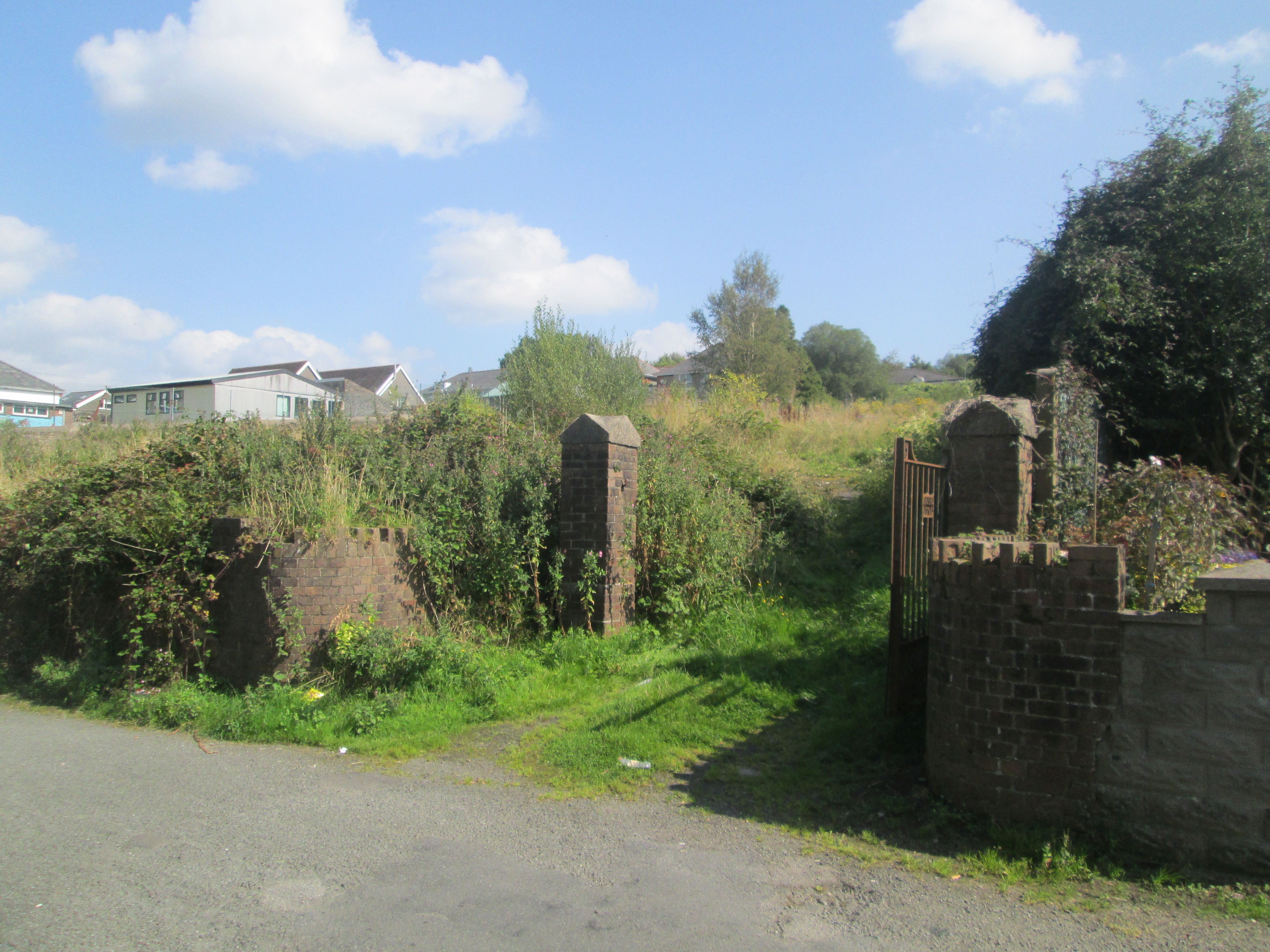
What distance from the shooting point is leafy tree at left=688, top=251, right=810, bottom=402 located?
36844mm

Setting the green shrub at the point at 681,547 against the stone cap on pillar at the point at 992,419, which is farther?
the green shrub at the point at 681,547

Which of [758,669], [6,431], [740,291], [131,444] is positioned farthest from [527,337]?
[740,291]

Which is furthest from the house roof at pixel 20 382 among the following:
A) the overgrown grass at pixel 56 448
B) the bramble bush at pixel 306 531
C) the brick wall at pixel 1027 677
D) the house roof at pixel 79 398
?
the brick wall at pixel 1027 677

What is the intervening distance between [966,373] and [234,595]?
11966 millimetres

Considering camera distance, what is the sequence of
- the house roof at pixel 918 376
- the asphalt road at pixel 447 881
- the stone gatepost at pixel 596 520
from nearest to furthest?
the asphalt road at pixel 447 881, the stone gatepost at pixel 596 520, the house roof at pixel 918 376

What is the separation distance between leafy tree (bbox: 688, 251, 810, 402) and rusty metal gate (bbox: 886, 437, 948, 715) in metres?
30.5

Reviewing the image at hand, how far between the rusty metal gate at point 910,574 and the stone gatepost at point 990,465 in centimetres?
19

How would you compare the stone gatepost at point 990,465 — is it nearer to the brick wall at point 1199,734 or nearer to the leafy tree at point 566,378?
the brick wall at point 1199,734

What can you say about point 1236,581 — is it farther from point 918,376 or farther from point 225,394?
point 918,376

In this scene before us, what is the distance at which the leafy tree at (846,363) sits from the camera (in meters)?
47.0

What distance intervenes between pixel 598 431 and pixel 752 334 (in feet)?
101

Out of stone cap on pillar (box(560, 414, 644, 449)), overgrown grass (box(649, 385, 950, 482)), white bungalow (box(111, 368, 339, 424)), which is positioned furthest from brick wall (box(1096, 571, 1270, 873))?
white bungalow (box(111, 368, 339, 424))

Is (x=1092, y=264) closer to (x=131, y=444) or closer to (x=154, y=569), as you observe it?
(x=154, y=569)

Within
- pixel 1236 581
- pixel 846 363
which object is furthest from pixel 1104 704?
pixel 846 363
